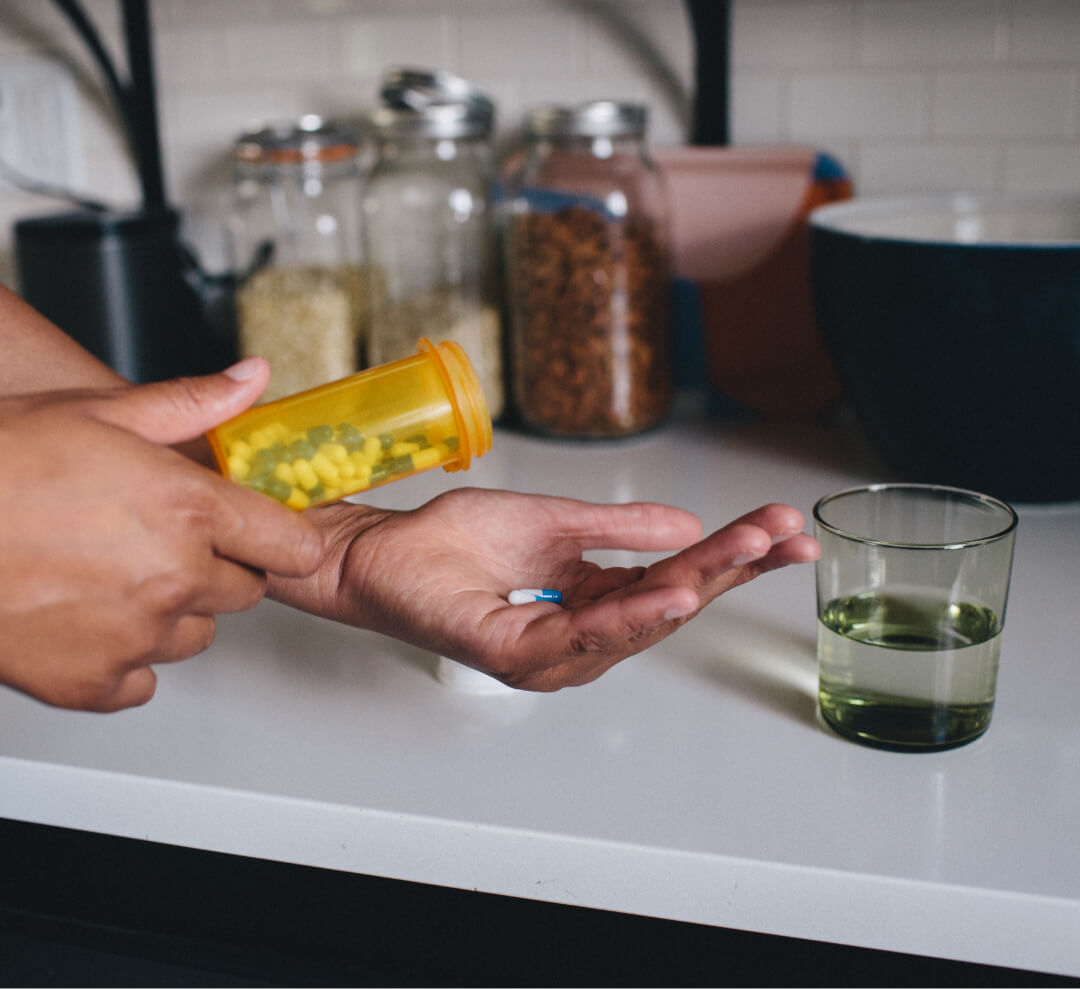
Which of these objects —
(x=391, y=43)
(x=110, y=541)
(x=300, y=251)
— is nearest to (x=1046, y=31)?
(x=391, y=43)

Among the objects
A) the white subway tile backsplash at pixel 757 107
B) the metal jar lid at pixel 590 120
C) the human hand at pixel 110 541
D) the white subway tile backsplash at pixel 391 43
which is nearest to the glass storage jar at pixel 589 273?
the metal jar lid at pixel 590 120

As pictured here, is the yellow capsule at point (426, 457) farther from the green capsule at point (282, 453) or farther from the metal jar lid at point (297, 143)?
the metal jar lid at point (297, 143)

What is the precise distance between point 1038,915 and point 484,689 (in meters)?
0.34

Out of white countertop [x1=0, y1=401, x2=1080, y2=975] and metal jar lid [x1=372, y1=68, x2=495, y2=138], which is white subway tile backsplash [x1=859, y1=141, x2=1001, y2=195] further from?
white countertop [x1=0, y1=401, x2=1080, y2=975]

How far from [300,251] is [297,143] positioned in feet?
0.61

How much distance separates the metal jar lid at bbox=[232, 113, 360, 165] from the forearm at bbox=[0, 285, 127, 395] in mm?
525

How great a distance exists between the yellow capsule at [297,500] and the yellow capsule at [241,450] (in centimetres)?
3

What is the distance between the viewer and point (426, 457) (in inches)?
25.0

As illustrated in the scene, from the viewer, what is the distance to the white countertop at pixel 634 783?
1.75ft

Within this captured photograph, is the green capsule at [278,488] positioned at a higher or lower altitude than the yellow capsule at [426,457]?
lower

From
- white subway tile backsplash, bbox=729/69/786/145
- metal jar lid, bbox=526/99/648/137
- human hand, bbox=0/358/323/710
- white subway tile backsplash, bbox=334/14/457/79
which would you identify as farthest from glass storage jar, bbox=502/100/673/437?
human hand, bbox=0/358/323/710

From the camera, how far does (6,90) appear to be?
5.02 feet

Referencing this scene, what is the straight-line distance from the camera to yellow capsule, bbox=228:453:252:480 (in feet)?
1.99

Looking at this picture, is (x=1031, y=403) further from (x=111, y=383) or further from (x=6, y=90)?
(x=6, y=90)
